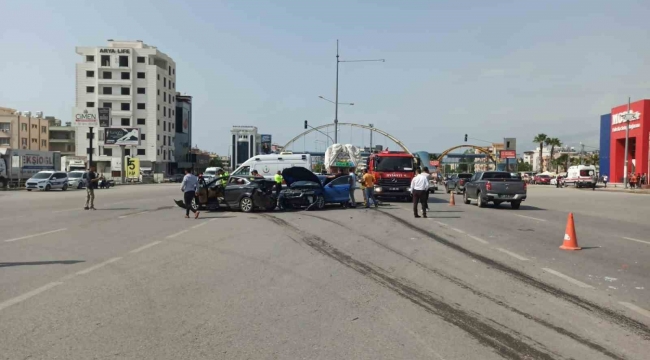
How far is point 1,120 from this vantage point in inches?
3984

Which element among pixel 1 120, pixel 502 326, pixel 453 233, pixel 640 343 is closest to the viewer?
pixel 640 343

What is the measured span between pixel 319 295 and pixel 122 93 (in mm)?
97328

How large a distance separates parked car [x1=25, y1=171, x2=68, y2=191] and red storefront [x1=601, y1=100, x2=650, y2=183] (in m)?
57.1

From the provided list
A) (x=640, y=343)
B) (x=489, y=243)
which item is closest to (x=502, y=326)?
(x=640, y=343)

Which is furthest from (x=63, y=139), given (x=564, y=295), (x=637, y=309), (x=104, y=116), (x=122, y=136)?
(x=637, y=309)

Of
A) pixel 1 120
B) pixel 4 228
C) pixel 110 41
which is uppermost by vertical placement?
pixel 110 41

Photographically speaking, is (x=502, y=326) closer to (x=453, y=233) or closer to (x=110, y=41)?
(x=453, y=233)

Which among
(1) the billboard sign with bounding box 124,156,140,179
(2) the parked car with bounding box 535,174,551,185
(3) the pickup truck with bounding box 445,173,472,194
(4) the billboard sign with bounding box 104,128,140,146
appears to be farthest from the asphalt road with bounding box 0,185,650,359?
(2) the parked car with bounding box 535,174,551,185

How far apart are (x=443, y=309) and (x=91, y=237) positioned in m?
10.1

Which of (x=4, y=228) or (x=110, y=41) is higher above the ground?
(x=110, y=41)

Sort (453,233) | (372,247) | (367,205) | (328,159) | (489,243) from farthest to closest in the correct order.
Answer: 1. (328,159)
2. (367,205)
3. (453,233)
4. (489,243)
5. (372,247)

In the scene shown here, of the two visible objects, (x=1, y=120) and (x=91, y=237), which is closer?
(x=91, y=237)

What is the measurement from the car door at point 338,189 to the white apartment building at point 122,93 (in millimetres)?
77262

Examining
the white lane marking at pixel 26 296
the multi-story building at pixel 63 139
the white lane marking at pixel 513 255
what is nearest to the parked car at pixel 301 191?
the white lane marking at pixel 513 255
